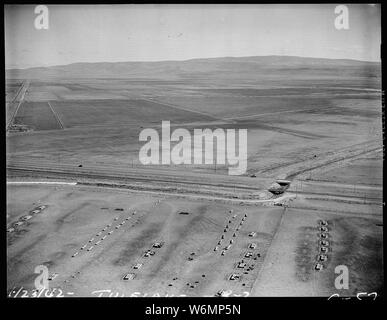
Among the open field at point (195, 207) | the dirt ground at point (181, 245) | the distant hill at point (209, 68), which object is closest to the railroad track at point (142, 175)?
the open field at point (195, 207)

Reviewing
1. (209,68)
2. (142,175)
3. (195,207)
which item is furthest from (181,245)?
(209,68)

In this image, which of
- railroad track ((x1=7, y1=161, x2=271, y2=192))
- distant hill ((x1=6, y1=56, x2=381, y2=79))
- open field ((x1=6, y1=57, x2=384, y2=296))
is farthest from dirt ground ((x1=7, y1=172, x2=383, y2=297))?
distant hill ((x1=6, y1=56, x2=381, y2=79))

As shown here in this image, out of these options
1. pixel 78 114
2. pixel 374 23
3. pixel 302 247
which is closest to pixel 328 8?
pixel 374 23

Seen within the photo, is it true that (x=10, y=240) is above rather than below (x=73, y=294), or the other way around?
above

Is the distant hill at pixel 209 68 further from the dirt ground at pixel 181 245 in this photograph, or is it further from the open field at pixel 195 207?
the dirt ground at pixel 181 245

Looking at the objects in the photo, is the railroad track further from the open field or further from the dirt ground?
the dirt ground
